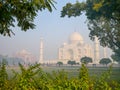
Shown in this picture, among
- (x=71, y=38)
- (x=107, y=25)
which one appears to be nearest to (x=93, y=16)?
(x=107, y=25)

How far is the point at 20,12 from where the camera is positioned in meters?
11.9

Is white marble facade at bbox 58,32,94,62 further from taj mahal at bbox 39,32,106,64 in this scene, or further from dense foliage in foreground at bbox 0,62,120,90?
dense foliage in foreground at bbox 0,62,120,90

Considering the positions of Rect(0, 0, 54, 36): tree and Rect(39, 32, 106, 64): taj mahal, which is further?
Rect(39, 32, 106, 64): taj mahal

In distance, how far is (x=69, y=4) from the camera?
34625mm

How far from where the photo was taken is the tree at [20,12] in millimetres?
10930

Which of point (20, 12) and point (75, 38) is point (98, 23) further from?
point (75, 38)

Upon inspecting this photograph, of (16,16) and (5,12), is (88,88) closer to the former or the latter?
(5,12)

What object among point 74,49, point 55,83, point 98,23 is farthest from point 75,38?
point 55,83

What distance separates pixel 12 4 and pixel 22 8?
481 millimetres

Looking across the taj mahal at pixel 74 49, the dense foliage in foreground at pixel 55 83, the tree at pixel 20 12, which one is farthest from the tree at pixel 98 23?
the taj mahal at pixel 74 49

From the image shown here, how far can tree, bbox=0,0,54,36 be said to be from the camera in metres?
10.9

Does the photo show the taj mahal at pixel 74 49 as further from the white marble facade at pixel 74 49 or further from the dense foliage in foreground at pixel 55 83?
the dense foliage in foreground at pixel 55 83

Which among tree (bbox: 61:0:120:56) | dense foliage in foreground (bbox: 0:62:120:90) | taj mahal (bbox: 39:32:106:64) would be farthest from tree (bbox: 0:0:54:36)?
taj mahal (bbox: 39:32:106:64)

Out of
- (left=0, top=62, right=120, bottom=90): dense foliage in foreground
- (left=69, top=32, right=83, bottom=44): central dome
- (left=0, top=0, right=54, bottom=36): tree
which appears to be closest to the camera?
(left=0, top=62, right=120, bottom=90): dense foliage in foreground
